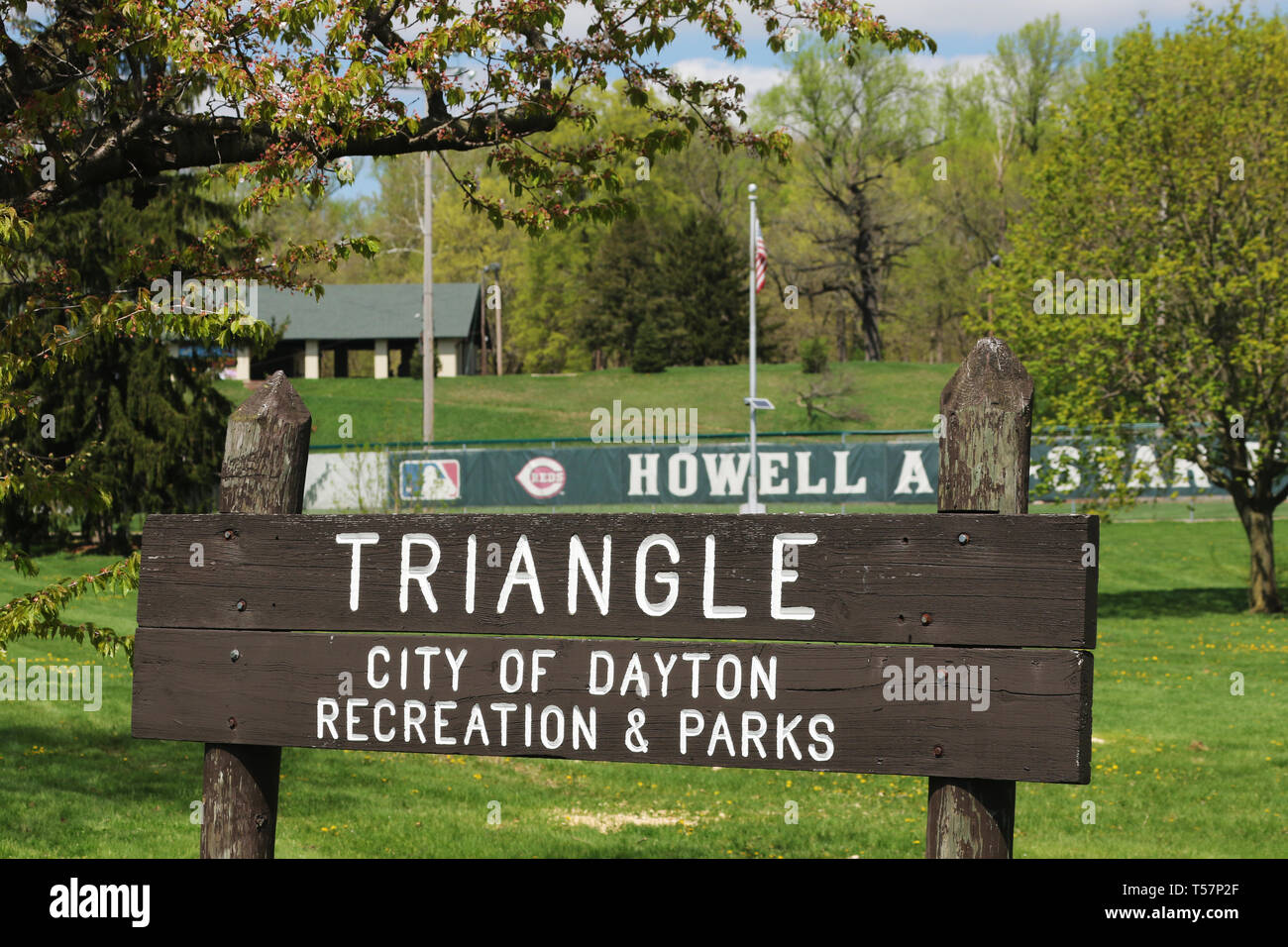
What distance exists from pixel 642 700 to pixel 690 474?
31382mm

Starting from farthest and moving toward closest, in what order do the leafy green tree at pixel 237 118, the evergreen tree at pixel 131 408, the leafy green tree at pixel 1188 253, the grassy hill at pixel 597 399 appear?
the grassy hill at pixel 597 399
the evergreen tree at pixel 131 408
the leafy green tree at pixel 1188 253
the leafy green tree at pixel 237 118

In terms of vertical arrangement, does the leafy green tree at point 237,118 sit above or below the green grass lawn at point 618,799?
above

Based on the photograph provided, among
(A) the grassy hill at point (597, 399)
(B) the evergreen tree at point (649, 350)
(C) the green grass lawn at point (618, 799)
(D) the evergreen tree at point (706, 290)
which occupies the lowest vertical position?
(C) the green grass lawn at point (618, 799)

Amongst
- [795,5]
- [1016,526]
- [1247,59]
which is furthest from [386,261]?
[1016,526]

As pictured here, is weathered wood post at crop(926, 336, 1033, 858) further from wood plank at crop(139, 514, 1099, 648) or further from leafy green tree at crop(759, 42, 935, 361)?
leafy green tree at crop(759, 42, 935, 361)

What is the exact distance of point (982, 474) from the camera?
3.40m

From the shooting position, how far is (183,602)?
389 cm

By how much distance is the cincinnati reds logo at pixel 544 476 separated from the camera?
35438 millimetres

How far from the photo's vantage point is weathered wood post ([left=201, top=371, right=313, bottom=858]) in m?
3.86

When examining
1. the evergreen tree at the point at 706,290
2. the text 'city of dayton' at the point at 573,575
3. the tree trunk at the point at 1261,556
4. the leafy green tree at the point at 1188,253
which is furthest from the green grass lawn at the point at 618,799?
the evergreen tree at the point at 706,290

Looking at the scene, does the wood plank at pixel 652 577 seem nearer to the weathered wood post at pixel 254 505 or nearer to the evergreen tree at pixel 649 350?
the weathered wood post at pixel 254 505

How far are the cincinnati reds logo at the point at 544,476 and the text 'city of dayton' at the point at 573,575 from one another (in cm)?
3170

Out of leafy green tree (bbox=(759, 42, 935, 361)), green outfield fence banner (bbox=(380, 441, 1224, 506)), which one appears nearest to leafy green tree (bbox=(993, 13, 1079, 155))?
leafy green tree (bbox=(759, 42, 935, 361))
